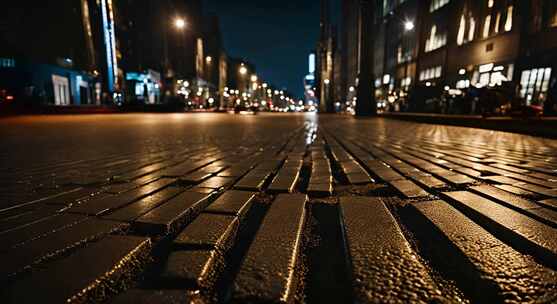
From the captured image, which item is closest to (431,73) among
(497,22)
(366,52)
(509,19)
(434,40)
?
(434,40)

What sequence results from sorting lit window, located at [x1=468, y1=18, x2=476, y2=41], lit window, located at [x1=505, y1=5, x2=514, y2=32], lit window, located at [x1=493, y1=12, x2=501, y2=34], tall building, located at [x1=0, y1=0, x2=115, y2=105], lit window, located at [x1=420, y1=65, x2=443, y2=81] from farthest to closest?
lit window, located at [x1=420, y1=65, x2=443, y2=81] → tall building, located at [x1=0, y1=0, x2=115, y2=105] → lit window, located at [x1=468, y1=18, x2=476, y2=41] → lit window, located at [x1=493, y1=12, x2=501, y2=34] → lit window, located at [x1=505, y1=5, x2=514, y2=32]

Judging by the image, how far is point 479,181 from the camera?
8.91ft

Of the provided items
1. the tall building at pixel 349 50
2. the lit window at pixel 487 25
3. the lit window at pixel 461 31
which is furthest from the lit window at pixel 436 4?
the tall building at pixel 349 50

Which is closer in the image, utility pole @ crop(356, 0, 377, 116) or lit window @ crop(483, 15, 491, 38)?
utility pole @ crop(356, 0, 377, 116)

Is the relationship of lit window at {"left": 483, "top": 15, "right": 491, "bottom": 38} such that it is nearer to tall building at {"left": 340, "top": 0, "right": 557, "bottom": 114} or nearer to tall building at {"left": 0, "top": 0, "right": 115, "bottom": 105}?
tall building at {"left": 340, "top": 0, "right": 557, "bottom": 114}

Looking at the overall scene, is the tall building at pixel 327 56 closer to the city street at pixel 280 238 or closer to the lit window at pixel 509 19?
the lit window at pixel 509 19

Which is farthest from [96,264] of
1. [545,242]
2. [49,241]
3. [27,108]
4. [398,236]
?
[27,108]

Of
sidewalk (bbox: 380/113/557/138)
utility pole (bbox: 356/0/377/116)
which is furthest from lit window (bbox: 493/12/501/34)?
sidewalk (bbox: 380/113/557/138)

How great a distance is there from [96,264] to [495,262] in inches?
60.9

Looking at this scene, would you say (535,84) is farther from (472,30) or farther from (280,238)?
(280,238)

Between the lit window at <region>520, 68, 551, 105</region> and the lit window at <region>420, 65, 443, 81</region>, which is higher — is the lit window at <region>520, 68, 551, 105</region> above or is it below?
below

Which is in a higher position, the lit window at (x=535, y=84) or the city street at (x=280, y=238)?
the lit window at (x=535, y=84)

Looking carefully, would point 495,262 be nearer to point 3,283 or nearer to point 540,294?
point 540,294

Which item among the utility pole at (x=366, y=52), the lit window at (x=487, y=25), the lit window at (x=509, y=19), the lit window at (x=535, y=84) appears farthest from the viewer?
the lit window at (x=487, y=25)
